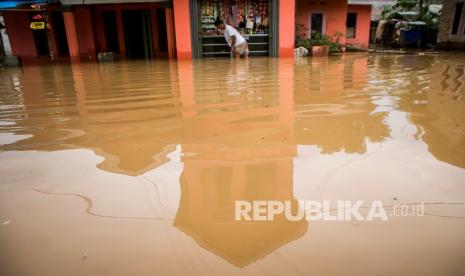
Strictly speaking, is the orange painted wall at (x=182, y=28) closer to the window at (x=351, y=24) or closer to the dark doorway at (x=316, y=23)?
the dark doorway at (x=316, y=23)

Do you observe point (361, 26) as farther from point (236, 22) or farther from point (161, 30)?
point (161, 30)

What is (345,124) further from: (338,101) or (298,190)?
(298,190)

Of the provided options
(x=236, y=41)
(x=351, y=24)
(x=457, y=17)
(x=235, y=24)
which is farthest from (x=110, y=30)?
(x=457, y=17)

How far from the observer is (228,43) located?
13.1 meters

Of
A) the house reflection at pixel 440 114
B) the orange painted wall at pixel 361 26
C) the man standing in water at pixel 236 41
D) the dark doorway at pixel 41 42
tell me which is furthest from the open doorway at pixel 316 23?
the dark doorway at pixel 41 42

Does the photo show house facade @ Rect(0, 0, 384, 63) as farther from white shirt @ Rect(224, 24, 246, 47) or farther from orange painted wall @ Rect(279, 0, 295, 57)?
white shirt @ Rect(224, 24, 246, 47)

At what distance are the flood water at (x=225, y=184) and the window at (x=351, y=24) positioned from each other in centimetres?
1510

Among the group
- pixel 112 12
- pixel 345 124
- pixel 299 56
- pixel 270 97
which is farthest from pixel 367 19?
pixel 345 124

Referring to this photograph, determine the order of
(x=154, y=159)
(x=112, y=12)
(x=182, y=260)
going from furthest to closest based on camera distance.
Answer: (x=112, y=12), (x=154, y=159), (x=182, y=260)

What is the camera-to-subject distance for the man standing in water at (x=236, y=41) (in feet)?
42.3

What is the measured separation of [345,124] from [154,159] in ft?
5.94

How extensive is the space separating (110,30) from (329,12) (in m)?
10.6

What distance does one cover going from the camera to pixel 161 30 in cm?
1552

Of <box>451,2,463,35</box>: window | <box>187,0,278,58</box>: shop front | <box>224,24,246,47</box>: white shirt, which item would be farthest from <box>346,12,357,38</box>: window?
<box>224,24,246,47</box>: white shirt
